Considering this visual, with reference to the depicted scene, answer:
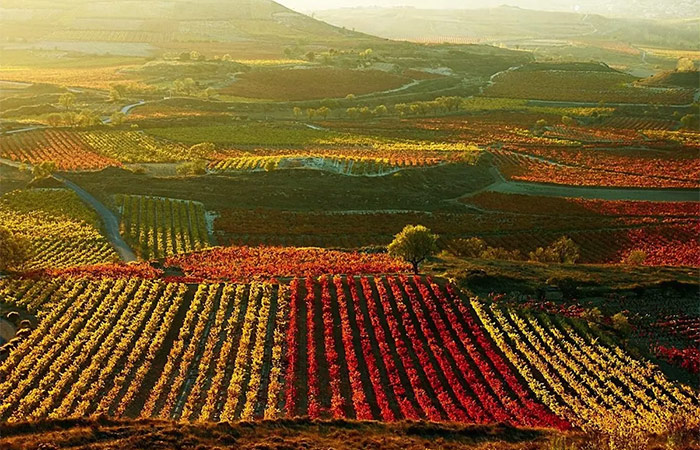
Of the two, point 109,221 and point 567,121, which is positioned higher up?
point 567,121

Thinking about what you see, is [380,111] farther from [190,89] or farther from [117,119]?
[117,119]

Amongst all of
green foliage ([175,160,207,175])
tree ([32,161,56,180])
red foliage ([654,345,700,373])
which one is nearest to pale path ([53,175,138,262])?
tree ([32,161,56,180])

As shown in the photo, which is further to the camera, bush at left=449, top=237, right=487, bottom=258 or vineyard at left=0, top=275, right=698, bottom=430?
bush at left=449, top=237, right=487, bottom=258

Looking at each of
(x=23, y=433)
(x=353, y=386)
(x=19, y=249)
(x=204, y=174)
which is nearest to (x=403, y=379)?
(x=353, y=386)

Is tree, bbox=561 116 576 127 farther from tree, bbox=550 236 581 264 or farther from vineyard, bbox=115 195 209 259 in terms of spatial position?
vineyard, bbox=115 195 209 259

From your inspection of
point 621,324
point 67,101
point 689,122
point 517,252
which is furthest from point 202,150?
point 689,122

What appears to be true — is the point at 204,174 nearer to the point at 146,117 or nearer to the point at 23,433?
the point at 146,117
